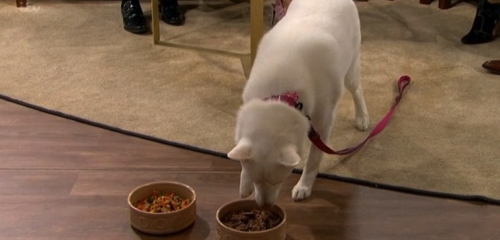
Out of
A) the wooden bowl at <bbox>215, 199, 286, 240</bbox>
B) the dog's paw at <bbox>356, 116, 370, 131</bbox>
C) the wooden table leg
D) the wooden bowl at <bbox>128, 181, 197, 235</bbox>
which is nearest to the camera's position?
the wooden bowl at <bbox>215, 199, 286, 240</bbox>

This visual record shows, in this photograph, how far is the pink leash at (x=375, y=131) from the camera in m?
2.00

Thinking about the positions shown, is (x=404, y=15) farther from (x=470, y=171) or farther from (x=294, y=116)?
(x=294, y=116)

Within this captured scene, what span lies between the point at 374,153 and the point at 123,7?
6.47 ft

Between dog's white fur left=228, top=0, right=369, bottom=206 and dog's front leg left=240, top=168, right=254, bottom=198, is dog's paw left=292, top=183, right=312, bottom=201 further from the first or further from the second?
dog's front leg left=240, top=168, right=254, bottom=198

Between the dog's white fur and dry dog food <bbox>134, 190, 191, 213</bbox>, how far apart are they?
212 millimetres

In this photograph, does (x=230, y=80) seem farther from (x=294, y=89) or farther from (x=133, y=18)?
(x=294, y=89)

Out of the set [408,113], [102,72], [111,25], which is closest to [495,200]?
[408,113]

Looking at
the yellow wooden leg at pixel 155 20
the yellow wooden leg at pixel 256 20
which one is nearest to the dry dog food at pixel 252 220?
the yellow wooden leg at pixel 256 20

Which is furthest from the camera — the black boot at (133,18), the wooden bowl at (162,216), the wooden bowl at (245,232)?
the black boot at (133,18)

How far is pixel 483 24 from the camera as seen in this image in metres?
3.56

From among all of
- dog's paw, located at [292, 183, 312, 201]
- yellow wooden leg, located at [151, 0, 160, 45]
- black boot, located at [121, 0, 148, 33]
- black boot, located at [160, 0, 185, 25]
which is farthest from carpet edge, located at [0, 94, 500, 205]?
black boot, located at [160, 0, 185, 25]

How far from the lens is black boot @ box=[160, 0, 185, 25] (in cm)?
382

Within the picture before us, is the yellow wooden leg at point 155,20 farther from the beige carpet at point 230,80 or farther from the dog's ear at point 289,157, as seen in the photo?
the dog's ear at point 289,157

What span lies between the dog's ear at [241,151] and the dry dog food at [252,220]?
0.25 metres
